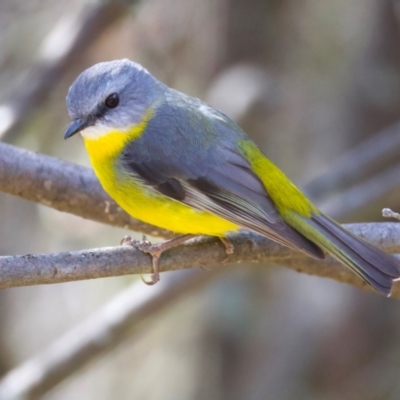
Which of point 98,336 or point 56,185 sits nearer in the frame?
point 56,185

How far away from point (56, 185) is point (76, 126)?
15.7 inches

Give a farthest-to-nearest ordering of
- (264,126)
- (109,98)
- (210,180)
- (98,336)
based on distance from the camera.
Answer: (264,126) → (98,336) → (109,98) → (210,180)

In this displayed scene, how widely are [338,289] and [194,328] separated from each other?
5.65 feet

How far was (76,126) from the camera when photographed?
3.74 m

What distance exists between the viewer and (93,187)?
409cm

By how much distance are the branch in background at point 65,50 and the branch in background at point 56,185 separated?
1.22 m

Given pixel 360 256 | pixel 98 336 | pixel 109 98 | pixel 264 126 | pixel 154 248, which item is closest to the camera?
pixel 154 248

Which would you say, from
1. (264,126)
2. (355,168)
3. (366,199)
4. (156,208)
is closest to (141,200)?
(156,208)

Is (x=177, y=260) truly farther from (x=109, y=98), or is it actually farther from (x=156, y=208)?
(x=109, y=98)

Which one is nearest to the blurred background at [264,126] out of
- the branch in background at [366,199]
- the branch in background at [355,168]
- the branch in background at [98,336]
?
the branch in background at [355,168]

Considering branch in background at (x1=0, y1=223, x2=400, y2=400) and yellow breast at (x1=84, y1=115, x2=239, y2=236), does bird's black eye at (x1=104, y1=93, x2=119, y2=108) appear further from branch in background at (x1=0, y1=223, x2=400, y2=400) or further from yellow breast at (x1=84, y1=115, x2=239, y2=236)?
branch in background at (x1=0, y1=223, x2=400, y2=400)

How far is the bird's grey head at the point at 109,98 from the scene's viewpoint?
377 cm

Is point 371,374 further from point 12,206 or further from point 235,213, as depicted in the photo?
point 12,206

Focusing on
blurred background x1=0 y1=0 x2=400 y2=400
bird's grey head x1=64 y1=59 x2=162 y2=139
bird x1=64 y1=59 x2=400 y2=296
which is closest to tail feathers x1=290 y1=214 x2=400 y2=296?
bird x1=64 y1=59 x2=400 y2=296
